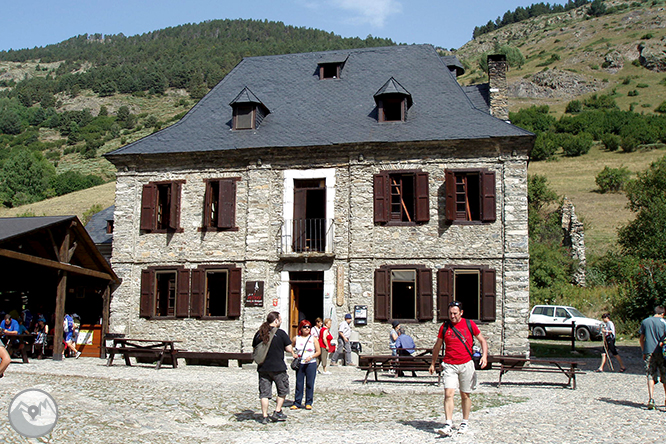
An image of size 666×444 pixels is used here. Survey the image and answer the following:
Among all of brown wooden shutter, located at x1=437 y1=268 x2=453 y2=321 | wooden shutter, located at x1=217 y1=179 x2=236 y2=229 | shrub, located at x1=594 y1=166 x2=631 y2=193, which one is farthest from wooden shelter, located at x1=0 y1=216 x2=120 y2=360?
shrub, located at x1=594 y1=166 x2=631 y2=193

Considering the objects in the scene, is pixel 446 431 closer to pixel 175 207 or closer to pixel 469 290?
pixel 469 290

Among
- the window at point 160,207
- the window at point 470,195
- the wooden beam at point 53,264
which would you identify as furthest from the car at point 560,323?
the wooden beam at point 53,264

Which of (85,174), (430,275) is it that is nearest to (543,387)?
(430,275)

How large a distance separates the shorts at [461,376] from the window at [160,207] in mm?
12956

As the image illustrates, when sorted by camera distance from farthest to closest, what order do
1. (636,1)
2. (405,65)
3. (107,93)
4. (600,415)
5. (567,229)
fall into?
(636,1) → (107,93) → (567,229) → (405,65) → (600,415)

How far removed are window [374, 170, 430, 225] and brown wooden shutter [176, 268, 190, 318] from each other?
6.04 meters

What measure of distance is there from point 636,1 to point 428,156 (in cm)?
14889

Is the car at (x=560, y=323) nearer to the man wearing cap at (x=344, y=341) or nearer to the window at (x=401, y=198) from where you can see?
the window at (x=401, y=198)

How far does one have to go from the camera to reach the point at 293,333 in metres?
18.6

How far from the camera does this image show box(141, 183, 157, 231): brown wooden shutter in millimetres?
19141

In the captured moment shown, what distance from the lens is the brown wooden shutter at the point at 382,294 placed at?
57.3 ft

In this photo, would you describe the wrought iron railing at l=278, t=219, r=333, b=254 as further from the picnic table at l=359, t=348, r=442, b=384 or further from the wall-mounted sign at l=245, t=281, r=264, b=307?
the picnic table at l=359, t=348, r=442, b=384

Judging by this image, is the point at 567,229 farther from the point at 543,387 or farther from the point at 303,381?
the point at 303,381

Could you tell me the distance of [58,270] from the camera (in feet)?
50.9
